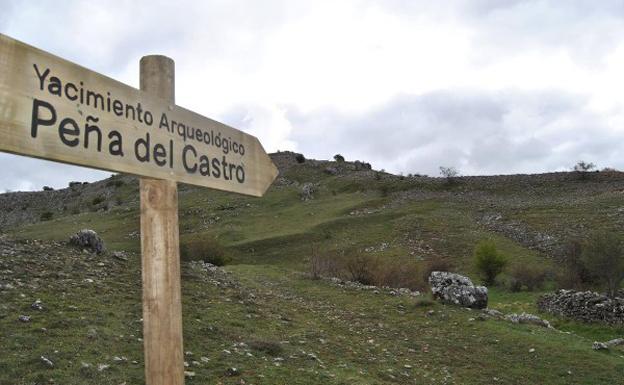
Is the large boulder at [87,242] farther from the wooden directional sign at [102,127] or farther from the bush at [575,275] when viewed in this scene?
the bush at [575,275]

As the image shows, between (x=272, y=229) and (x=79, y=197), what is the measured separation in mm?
49016

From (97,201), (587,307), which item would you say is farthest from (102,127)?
(97,201)

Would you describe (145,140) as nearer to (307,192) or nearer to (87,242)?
(87,242)

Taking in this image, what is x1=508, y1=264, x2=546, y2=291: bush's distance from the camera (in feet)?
98.8

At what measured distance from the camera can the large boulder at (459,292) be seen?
18578 mm

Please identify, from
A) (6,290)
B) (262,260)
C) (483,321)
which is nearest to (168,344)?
(6,290)

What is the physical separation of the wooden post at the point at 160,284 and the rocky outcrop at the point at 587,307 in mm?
20354

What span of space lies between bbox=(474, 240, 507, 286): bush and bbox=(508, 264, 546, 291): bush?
993 mm

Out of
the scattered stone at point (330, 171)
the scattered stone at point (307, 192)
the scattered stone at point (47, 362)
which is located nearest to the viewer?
the scattered stone at point (47, 362)

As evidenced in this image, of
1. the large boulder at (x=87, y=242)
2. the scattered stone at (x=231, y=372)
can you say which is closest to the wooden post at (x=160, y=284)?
the scattered stone at (x=231, y=372)

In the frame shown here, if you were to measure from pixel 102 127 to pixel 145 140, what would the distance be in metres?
0.34

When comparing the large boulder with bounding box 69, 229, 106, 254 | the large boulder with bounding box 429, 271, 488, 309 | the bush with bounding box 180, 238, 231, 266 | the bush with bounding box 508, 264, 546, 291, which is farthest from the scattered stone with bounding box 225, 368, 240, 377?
the bush with bounding box 508, 264, 546, 291

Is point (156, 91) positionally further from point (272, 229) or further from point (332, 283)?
point (272, 229)

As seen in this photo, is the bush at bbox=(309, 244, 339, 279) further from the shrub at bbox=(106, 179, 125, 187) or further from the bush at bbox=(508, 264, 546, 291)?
the shrub at bbox=(106, 179, 125, 187)
